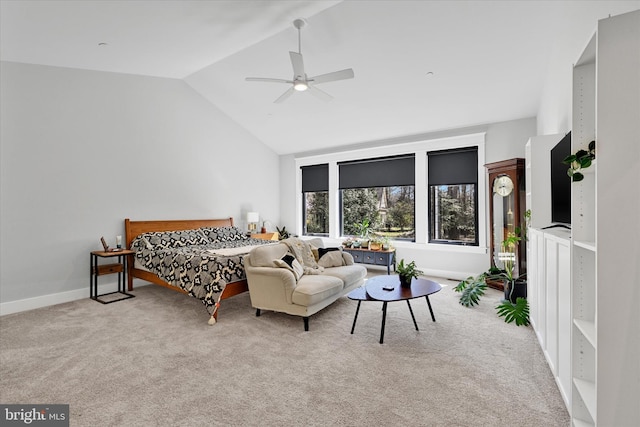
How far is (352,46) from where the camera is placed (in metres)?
3.77

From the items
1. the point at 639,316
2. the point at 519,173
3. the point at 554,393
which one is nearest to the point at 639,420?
the point at 639,316

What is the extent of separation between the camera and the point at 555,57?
3.16m

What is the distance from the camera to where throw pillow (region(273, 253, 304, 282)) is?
344 cm

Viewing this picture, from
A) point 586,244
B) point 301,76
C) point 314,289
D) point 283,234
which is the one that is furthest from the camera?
point 283,234

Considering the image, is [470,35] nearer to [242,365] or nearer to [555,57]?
[555,57]

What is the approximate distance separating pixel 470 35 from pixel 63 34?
4157mm

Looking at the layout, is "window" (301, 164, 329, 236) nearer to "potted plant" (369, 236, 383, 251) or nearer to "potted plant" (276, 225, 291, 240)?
"potted plant" (276, 225, 291, 240)

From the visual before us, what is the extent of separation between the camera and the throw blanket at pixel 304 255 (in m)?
3.99

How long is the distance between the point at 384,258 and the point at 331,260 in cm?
153

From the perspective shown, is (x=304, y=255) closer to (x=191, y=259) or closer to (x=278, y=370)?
(x=191, y=259)

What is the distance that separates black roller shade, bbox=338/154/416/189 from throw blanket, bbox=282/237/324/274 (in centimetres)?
250

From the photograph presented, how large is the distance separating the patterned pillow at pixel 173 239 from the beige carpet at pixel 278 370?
1.28 meters

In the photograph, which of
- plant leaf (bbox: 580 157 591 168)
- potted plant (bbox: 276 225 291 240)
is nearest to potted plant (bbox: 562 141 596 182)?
plant leaf (bbox: 580 157 591 168)

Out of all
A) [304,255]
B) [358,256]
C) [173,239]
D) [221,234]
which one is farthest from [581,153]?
[221,234]
